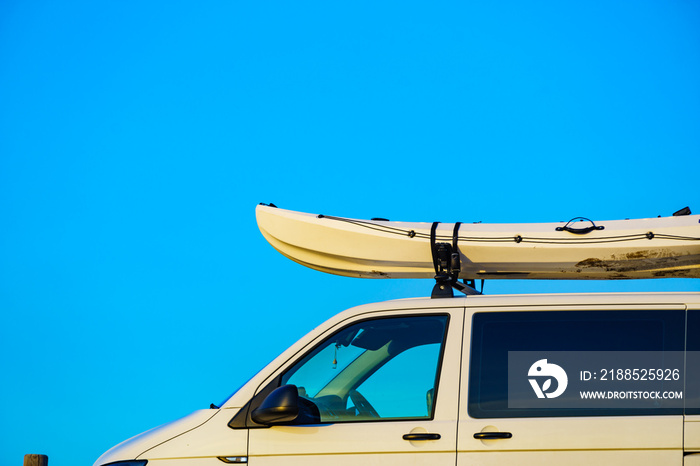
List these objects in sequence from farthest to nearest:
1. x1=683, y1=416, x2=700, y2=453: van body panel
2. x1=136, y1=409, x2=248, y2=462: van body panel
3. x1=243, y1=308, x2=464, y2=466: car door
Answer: x1=136, y1=409, x2=248, y2=462: van body panel → x1=243, y1=308, x2=464, y2=466: car door → x1=683, y1=416, x2=700, y2=453: van body panel

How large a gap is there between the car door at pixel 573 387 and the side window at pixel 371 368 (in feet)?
0.98

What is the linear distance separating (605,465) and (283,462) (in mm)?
1892

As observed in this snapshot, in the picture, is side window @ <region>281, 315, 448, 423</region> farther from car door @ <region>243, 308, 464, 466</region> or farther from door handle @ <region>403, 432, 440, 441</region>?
door handle @ <region>403, 432, 440, 441</region>

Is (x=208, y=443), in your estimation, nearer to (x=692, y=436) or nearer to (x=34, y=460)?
(x=692, y=436)

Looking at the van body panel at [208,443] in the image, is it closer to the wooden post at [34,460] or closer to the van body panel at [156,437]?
the van body panel at [156,437]

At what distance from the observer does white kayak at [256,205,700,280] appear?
5.93 metres

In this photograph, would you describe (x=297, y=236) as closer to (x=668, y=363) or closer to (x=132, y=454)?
(x=132, y=454)

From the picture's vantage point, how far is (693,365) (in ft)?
15.0

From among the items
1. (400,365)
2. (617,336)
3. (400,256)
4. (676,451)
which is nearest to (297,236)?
(400,256)

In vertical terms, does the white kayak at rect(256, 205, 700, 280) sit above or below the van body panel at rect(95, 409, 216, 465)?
above

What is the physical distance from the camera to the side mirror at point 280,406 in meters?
4.75

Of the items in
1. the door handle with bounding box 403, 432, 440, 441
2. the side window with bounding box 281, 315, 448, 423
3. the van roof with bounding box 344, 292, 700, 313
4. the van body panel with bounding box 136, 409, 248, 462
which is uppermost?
the van roof with bounding box 344, 292, 700, 313

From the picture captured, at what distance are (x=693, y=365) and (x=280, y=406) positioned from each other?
2.44m

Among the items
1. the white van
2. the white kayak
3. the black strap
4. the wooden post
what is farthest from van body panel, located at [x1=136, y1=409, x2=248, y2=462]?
the wooden post
